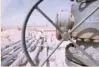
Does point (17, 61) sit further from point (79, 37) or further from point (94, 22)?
point (94, 22)

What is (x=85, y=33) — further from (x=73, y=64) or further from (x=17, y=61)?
(x=17, y=61)

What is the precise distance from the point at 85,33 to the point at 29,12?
0.41m

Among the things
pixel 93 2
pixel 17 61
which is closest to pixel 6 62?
pixel 17 61

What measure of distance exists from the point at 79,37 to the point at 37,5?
403mm

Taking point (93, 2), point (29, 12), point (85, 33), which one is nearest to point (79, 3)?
point (93, 2)

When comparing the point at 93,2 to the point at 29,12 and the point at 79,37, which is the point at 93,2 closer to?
the point at 79,37

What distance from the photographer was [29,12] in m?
0.95

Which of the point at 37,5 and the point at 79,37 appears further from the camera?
the point at 79,37

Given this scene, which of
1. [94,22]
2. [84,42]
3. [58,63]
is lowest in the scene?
[58,63]

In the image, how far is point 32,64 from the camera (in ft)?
3.16

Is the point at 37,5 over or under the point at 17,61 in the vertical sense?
over

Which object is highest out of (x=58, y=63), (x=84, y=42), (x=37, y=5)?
(x=37, y=5)

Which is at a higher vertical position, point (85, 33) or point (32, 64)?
point (85, 33)

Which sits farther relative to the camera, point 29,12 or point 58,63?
point 58,63
